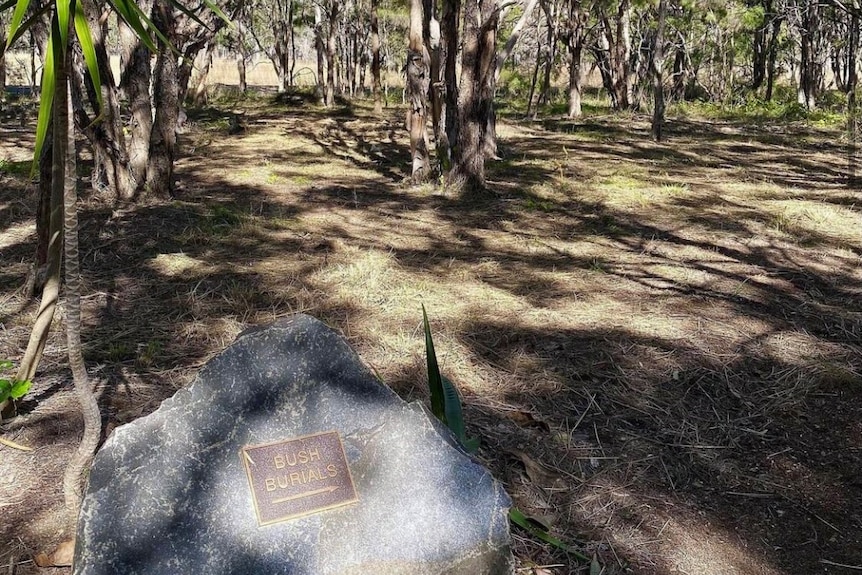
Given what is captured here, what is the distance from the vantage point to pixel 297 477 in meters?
1.96

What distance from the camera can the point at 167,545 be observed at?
1816 mm

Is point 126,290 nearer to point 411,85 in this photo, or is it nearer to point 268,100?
point 411,85

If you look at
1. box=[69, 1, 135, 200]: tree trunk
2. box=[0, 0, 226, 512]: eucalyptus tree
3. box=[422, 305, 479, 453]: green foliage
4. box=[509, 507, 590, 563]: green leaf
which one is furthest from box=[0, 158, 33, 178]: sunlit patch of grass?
box=[509, 507, 590, 563]: green leaf

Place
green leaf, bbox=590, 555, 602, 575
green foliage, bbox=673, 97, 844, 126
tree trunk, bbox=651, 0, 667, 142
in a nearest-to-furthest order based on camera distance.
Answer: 1. green leaf, bbox=590, 555, 602, 575
2. tree trunk, bbox=651, 0, 667, 142
3. green foliage, bbox=673, 97, 844, 126

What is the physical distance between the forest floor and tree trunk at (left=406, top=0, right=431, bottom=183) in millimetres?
366

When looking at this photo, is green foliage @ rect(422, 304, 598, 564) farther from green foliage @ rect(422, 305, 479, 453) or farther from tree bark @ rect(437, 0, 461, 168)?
tree bark @ rect(437, 0, 461, 168)

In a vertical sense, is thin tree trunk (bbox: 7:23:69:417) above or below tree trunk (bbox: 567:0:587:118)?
below

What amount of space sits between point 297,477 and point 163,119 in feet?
17.0

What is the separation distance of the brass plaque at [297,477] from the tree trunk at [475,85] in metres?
5.38

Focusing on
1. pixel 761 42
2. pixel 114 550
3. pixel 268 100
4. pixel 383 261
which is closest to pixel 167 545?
pixel 114 550

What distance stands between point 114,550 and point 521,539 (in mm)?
1210

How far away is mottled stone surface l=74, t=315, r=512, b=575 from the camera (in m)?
1.82

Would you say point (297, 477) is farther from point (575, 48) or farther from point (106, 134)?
point (575, 48)

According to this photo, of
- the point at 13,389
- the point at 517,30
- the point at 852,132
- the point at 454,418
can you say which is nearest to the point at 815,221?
the point at 517,30
